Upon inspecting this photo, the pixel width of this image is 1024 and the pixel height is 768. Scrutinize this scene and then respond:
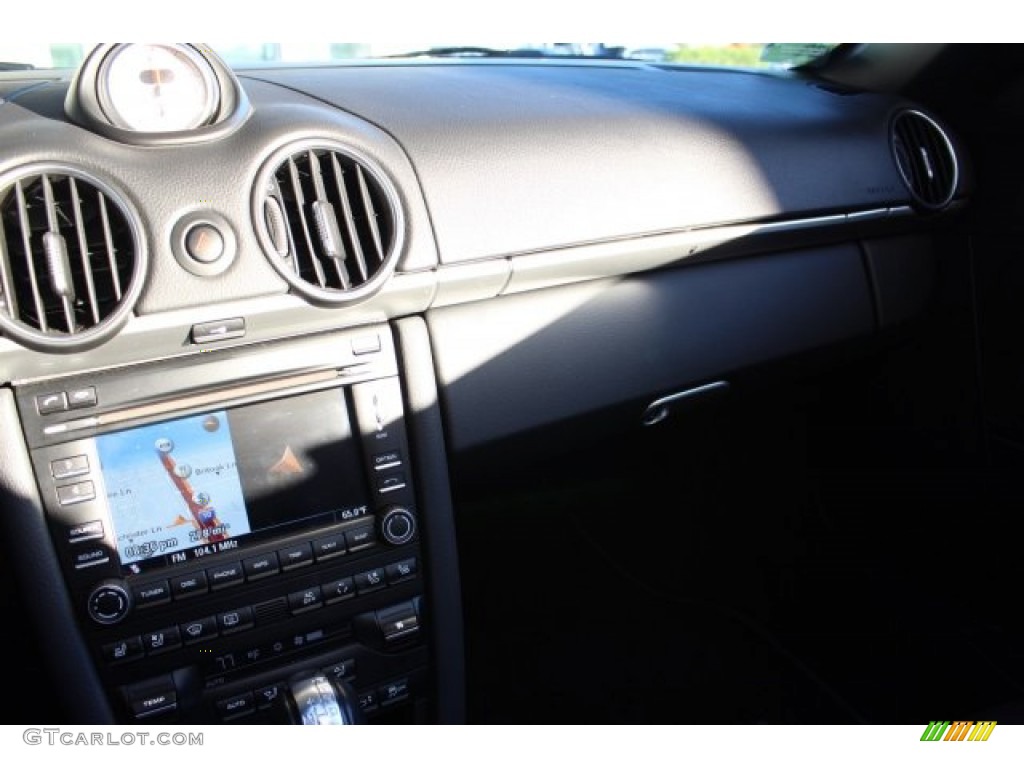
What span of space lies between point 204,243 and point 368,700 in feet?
2.54

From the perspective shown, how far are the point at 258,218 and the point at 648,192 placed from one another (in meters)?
0.64

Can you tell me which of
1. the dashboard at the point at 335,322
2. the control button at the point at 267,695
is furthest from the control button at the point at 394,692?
the control button at the point at 267,695

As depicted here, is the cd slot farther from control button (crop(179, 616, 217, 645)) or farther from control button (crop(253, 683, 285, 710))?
control button (crop(253, 683, 285, 710))

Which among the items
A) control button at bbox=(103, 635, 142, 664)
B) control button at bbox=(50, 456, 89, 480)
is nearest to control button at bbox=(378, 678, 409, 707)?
control button at bbox=(103, 635, 142, 664)

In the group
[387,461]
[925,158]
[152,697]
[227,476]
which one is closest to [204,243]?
[227,476]

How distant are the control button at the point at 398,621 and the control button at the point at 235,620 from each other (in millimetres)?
205

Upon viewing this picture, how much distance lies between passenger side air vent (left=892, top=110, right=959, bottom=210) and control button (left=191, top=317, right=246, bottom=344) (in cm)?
132

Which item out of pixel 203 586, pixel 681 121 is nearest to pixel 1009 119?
→ pixel 681 121

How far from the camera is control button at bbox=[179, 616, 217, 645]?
4.64ft

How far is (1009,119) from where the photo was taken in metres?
1.97

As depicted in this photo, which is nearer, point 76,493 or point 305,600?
point 76,493

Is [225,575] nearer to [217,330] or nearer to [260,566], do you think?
[260,566]

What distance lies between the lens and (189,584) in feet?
4.58
